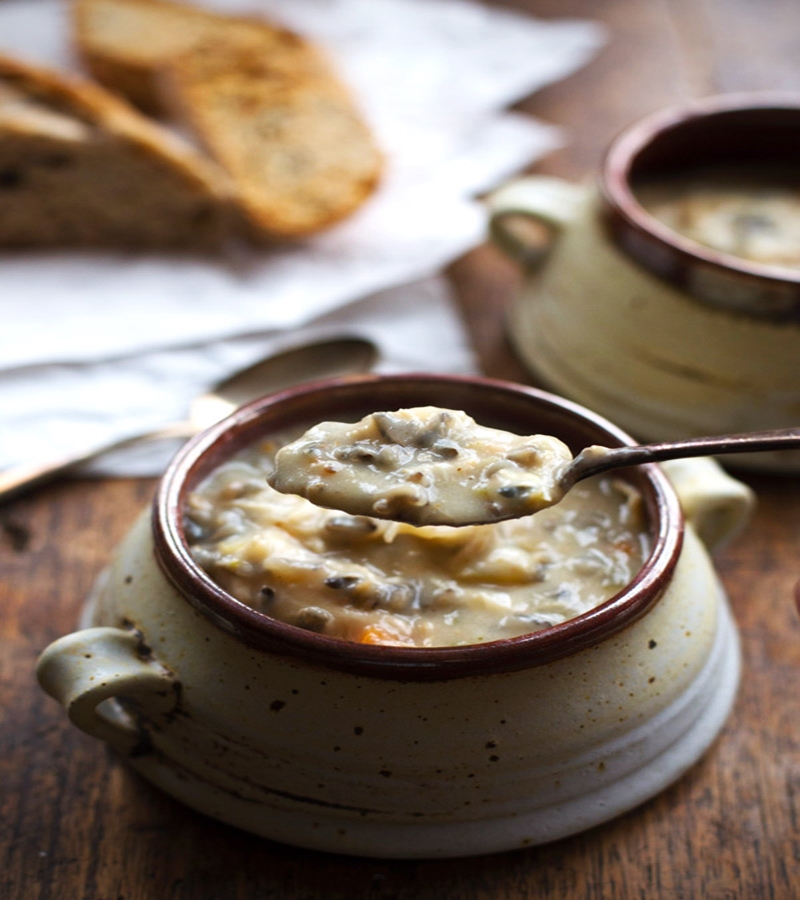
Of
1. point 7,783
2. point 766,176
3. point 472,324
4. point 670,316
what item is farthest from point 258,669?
point 766,176

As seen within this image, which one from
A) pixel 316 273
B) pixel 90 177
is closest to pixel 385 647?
pixel 316 273

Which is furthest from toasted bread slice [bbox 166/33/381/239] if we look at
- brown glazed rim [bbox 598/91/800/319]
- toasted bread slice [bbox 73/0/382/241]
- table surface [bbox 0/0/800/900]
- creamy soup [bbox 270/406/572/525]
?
creamy soup [bbox 270/406/572/525]

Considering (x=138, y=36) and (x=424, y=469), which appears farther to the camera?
(x=138, y=36)

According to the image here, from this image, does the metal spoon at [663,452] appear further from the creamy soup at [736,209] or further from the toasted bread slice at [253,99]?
the toasted bread slice at [253,99]

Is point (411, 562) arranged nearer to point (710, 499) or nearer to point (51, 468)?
point (710, 499)

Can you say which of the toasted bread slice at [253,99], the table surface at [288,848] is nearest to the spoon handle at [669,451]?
the table surface at [288,848]

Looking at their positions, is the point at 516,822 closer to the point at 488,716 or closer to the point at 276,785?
the point at 488,716

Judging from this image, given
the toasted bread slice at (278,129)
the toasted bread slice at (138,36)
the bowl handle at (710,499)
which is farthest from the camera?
the toasted bread slice at (138,36)
